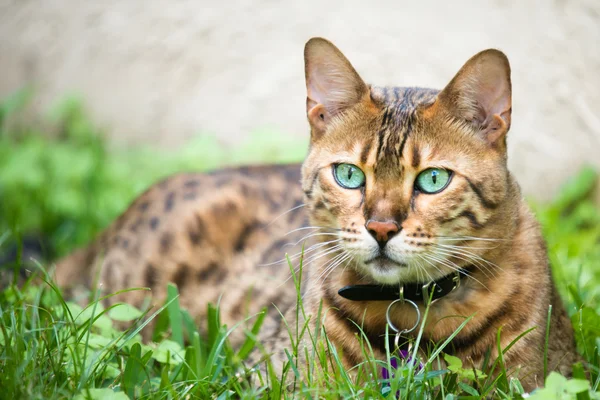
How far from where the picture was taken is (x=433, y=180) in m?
2.59

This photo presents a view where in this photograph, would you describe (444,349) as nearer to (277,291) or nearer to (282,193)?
(277,291)

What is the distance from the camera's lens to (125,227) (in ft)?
13.5

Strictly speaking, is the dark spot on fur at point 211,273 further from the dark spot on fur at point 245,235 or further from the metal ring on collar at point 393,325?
the metal ring on collar at point 393,325

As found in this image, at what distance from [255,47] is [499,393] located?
416cm

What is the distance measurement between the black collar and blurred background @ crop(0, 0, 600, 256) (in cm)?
280

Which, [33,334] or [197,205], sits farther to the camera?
[197,205]

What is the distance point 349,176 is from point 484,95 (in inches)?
22.3

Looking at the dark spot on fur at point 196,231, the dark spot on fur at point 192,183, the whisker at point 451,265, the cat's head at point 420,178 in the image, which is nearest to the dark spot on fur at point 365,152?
the cat's head at point 420,178

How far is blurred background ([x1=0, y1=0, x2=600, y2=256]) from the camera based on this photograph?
5.03 metres

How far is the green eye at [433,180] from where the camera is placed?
258 centimetres

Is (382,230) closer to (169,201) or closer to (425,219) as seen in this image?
(425,219)

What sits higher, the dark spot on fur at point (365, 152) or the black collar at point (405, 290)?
the dark spot on fur at point (365, 152)

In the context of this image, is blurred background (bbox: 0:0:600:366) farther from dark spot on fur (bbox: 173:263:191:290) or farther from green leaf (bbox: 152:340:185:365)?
green leaf (bbox: 152:340:185:365)

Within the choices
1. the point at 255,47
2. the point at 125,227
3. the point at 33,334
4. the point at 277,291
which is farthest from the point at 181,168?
the point at 33,334
